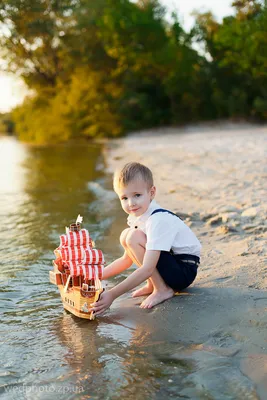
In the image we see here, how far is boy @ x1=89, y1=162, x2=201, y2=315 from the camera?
3.12 m

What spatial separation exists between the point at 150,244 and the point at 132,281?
24 cm

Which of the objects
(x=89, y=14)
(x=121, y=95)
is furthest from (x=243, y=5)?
(x=89, y=14)

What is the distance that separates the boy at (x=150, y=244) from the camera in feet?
10.2

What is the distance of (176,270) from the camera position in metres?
3.27

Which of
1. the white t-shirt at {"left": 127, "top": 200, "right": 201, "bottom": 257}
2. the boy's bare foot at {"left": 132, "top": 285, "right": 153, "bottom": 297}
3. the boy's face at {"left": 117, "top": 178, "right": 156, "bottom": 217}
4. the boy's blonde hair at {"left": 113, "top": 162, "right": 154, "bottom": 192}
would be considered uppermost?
the boy's blonde hair at {"left": 113, "top": 162, "right": 154, "bottom": 192}

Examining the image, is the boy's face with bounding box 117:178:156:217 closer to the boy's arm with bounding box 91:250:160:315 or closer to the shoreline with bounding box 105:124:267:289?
the boy's arm with bounding box 91:250:160:315

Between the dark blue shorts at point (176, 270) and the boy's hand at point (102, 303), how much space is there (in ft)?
1.25

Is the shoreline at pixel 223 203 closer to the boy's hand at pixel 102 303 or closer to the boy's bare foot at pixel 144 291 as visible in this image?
the boy's bare foot at pixel 144 291

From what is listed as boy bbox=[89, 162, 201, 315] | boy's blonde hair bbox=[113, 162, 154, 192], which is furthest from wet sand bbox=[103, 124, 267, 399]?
boy's blonde hair bbox=[113, 162, 154, 192]

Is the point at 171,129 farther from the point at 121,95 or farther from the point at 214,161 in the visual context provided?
the point at 214,161

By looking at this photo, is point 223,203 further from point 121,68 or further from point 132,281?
point 121,68

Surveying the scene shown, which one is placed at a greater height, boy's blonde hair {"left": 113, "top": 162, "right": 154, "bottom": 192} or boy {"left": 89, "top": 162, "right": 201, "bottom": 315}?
boy's blonde hair {"left": 113, "top": 162, "right": 154, "bottom": 192}

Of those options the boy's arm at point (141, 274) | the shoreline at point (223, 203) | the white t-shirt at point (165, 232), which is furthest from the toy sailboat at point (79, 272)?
the shoreline at point (223, 203)

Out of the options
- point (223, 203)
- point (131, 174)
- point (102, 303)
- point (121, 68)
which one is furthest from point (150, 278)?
point (121, 68)
